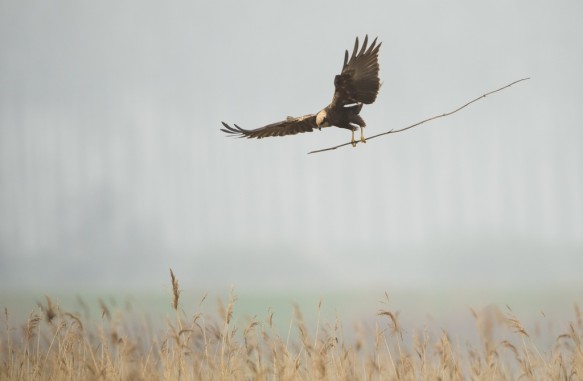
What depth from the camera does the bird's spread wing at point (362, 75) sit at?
5.46 meters

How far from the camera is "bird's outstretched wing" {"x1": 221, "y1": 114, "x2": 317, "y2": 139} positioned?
5.95 meters

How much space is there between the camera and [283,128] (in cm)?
619

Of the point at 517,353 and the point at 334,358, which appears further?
the point at 517,353

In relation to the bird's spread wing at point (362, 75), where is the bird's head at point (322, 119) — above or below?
below

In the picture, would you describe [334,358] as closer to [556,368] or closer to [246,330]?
[246,330]

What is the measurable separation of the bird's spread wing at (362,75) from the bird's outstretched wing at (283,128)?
0.50 m

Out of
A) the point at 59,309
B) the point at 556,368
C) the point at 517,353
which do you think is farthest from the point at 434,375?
the point at 59,309

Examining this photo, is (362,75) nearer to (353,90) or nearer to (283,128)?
(353,90)

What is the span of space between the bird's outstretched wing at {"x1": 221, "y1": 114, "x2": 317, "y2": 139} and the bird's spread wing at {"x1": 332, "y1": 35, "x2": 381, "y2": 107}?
0.50 m

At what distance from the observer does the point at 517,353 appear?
5059 mm

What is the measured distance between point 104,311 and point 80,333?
1.38 feet

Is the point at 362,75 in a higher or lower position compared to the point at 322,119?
higher

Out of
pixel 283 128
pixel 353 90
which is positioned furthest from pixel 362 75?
pixel 283 128

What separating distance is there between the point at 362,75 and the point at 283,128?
1.11 m
